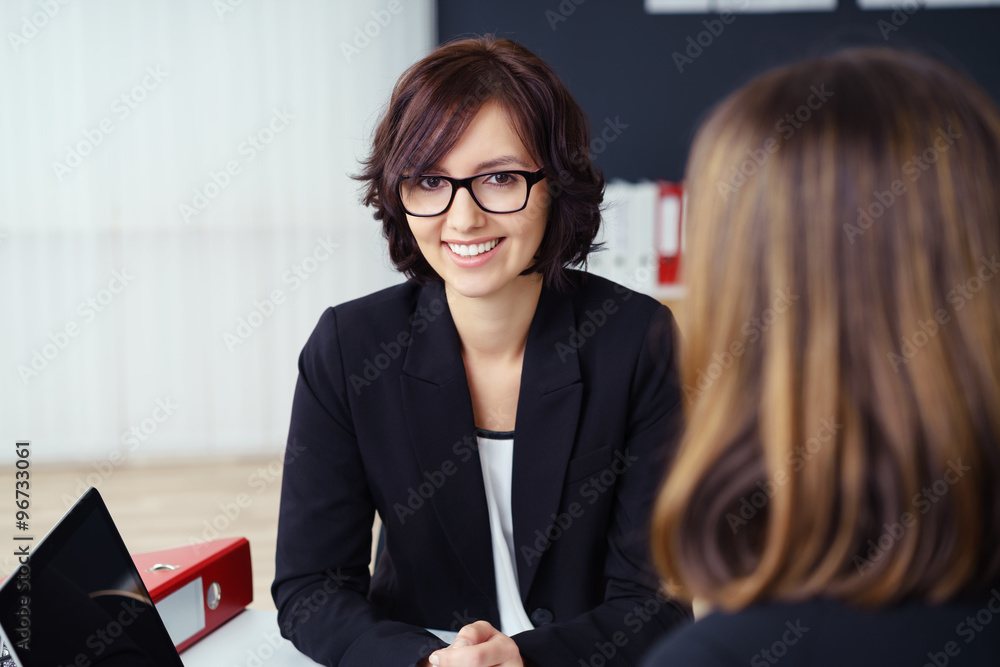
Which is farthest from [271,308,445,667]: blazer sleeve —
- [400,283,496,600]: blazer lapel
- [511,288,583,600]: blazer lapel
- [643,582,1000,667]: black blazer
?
[643,582,1000,667]: black blazer

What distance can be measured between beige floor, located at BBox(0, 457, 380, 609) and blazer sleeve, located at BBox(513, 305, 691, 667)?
69.4 inches

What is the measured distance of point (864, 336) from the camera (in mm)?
590
